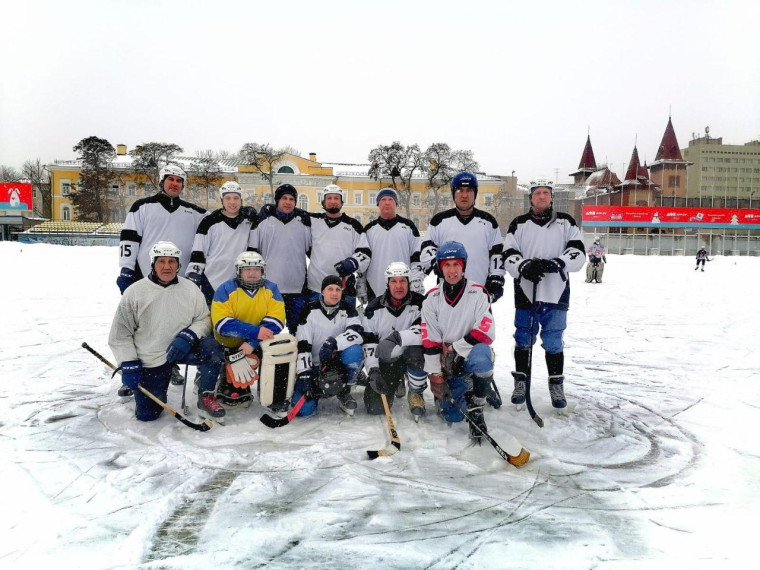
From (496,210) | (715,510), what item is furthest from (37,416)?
(496,210)

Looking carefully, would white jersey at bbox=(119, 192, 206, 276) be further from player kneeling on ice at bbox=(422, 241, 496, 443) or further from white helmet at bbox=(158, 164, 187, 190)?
player kneeling on ice at bbox=(422, 241, 496, 443)

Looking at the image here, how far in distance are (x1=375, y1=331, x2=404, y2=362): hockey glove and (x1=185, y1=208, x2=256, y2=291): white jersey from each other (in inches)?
64.5

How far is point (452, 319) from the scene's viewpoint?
396cm

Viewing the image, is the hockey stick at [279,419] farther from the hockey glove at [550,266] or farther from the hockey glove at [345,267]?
the hockey glove at [550,266]

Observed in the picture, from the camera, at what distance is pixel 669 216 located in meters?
44.7

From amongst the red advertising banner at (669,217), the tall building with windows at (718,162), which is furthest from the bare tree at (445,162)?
the tall building with windows at (718,162)

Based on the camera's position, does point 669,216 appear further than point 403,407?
Yes

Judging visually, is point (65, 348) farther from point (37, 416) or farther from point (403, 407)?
point (403, 407)

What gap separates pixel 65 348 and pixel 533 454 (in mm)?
5648

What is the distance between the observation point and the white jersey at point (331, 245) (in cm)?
488

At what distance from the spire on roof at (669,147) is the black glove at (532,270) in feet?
218

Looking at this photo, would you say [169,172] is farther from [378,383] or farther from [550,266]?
[550,266]

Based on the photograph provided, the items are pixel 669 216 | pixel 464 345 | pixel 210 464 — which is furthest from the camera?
pixel 669 216

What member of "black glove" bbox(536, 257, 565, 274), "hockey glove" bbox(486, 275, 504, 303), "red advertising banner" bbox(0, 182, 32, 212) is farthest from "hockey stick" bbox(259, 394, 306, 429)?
"red advertising banner" bbox(0, 182, 32, 212)
